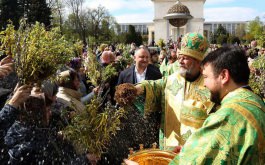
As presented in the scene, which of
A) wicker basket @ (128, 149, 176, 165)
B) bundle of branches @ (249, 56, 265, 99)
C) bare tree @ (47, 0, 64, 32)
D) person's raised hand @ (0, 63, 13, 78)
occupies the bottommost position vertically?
wicker basket @ (128, 149, 176, 165)

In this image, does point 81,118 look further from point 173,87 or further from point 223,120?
point 173,87

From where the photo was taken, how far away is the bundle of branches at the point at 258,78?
6.30m

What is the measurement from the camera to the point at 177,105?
12.5ft

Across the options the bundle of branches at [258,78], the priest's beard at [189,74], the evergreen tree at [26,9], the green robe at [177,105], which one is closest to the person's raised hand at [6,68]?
the green robe at [177,105]

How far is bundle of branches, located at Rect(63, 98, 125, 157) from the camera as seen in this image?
2.70 meters

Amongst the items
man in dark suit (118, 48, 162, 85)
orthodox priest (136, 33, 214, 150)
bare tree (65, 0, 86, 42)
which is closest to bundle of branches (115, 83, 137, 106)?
orthodox priest (136, 33, 214, 150)

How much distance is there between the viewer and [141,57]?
19.6 feet

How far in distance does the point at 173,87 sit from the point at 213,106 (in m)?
0.50

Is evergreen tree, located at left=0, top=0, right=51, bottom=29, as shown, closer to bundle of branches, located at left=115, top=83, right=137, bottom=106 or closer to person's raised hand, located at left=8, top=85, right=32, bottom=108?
bundle of branches, located at left=115, top=83, right=137, bottom=106

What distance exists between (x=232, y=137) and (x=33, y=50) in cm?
143

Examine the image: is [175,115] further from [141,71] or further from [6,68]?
[141,71]

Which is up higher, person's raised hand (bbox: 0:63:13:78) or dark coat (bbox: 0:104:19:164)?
person's raised hand (bbox: 0:63:13:78)

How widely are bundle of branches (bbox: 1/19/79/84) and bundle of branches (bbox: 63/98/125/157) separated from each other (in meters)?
0.40

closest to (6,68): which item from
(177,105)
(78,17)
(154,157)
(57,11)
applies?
(154,157)
